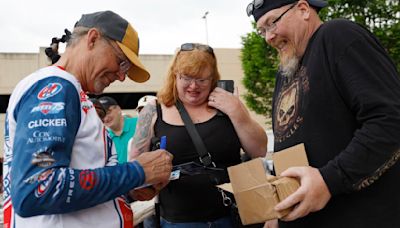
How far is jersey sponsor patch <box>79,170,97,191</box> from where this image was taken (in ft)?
4.75

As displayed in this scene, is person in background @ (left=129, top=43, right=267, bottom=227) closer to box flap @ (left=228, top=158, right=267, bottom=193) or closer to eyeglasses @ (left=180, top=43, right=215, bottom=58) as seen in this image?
eyeglasses @ (left=180, top=43, right=215, bottom=58)

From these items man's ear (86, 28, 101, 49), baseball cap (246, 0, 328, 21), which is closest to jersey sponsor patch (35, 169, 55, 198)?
man's ear (86, 28, 101, 49)

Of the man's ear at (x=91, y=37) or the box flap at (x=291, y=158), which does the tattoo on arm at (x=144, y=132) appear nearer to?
the man's ear at (x=91, y=37)

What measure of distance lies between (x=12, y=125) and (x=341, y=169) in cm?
128

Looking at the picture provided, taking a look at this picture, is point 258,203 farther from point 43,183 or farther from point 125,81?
point 125,81

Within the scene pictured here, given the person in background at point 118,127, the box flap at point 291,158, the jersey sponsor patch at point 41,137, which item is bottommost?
the person in background at point 118,127

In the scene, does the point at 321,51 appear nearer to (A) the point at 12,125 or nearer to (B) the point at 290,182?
(B) the point at 290,182

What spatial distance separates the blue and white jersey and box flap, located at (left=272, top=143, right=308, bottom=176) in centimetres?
61

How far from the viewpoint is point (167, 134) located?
264 centimetres

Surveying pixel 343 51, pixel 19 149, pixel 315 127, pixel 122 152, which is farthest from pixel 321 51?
pixel 122 152

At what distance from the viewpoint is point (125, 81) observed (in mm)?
25641

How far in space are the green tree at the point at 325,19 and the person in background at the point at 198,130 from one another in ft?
37.6

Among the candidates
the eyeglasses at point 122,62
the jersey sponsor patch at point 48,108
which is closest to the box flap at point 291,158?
the eyeglasses at point 122,62

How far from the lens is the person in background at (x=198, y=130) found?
8.49 ft
